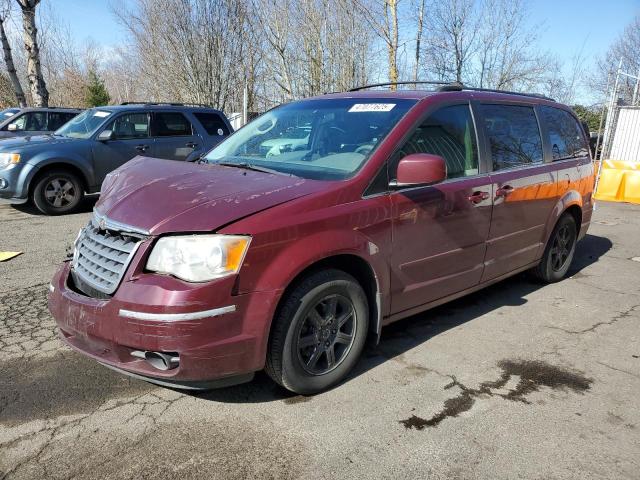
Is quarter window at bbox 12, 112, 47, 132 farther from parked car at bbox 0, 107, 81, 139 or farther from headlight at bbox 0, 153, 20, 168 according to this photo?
headlight at bbox 0, 153, 20, 168

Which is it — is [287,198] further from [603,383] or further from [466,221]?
[603,383]

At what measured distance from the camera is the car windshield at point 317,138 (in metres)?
3.29

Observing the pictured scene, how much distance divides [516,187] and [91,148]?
22.8 ft

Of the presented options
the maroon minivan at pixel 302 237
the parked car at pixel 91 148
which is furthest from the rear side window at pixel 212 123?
the maroon minivan at pixel 302 237

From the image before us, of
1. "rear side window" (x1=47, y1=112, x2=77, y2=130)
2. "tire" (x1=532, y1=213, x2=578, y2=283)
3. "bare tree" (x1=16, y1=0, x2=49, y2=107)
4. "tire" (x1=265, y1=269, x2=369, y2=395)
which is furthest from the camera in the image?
"bare tree" (x1=16, y1=0, x2=49, y2=107)

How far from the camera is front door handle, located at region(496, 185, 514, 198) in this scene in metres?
4.02

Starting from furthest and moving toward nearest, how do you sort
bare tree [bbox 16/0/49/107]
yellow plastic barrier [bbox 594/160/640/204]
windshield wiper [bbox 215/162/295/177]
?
bare tree [bbox 16/0/49/107] → yellow plastic barrier [bbox 594/160/640/204] → windshield wiper [bbox 215/162/295/177]

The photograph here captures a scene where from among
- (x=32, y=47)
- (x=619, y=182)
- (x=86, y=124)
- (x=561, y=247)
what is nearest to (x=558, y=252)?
(x=561, y=247)

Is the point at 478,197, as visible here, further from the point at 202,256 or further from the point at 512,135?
the point at 202,256

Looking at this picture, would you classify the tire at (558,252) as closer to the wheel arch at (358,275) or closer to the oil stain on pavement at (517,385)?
the oil stain on pavement at (517,385)

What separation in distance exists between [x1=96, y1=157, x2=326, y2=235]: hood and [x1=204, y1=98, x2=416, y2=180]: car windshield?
26 centimetres

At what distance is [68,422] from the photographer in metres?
2.72

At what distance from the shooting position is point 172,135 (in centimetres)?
922

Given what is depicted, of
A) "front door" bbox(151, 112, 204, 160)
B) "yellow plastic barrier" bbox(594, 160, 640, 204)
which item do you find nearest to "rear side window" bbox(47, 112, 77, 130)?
"front door" bbox(151, 112, 204, 160)
